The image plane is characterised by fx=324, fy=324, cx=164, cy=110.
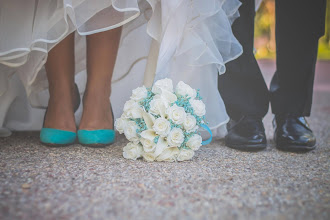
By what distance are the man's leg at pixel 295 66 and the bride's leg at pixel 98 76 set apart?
2.40 ft

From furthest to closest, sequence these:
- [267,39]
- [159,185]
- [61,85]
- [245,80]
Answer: [267,39] → [245,80] → [61,85] → [159,185]

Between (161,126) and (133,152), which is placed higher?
(161,126)

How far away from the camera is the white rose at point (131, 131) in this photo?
116 centimetres

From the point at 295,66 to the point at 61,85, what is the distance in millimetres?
1020

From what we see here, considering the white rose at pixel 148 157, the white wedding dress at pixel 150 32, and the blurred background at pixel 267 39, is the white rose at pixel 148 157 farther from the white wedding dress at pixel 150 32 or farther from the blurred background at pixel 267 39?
the blurred background at pixel 267 39

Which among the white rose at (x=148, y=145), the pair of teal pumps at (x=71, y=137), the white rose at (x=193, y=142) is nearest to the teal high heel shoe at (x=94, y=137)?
Result: the pair of teal pumps at (x=71, y=137)

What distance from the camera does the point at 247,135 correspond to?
1.40m

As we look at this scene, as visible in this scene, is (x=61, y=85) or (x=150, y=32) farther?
(x=61, y=85)

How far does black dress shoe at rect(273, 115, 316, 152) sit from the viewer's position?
4.51 ft

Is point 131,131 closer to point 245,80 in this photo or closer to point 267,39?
point 245,80

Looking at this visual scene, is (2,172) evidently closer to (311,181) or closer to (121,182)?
(121,182)

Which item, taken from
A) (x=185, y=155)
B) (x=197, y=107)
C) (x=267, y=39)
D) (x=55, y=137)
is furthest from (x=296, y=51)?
(x=267, y=39)

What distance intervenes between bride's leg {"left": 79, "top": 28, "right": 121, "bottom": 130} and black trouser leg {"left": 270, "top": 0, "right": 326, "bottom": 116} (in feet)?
2.37

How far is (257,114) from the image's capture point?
147 centimetres
